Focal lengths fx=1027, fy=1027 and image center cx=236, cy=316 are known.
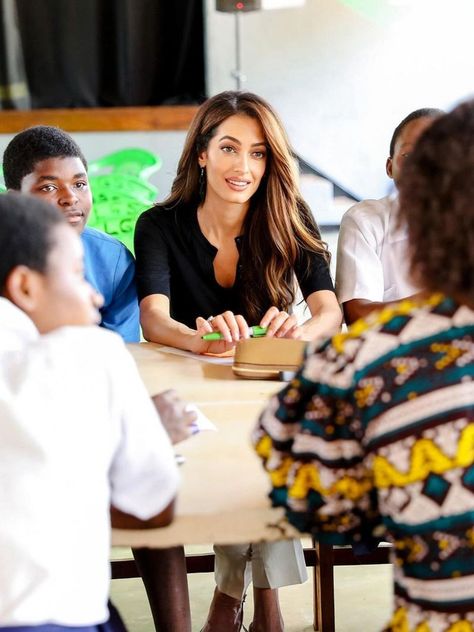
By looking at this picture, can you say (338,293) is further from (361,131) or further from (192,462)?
(361,131)

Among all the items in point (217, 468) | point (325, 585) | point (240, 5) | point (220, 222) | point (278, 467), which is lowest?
→ point (325, 585)

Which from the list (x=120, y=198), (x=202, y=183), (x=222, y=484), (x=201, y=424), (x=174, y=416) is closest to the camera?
(x=222, y=484)

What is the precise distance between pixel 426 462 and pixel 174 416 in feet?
1.60

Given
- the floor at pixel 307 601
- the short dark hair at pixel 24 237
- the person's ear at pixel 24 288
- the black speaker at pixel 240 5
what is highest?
the short dark hair at pixel 24 237

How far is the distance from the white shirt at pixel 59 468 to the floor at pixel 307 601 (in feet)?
4.80

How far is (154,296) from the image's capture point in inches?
92.7

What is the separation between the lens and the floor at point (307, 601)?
2467mm

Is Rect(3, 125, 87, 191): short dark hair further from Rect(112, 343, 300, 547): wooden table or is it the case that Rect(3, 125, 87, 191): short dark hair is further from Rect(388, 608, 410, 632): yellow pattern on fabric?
Rect(388, 608, 410, 632): yellow pattern on fabric

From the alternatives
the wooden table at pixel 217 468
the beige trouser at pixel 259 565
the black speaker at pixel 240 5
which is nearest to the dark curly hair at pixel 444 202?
the wooden table at pixel 217 468

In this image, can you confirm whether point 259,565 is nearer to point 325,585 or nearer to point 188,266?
point 325,585

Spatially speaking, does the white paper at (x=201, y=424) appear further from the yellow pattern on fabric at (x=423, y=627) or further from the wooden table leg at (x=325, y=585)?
the wooden table leg at (x=325, y=585)

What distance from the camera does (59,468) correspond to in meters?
1.04

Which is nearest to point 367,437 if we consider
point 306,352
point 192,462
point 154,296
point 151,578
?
point 306,352

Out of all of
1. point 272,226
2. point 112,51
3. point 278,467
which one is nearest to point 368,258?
point 272,226
